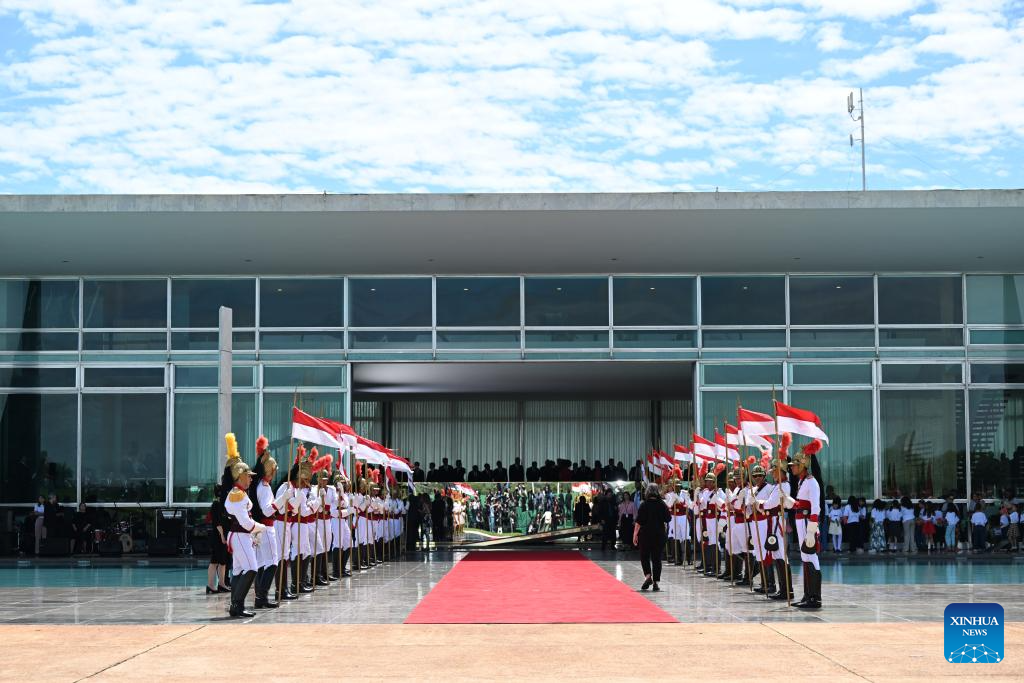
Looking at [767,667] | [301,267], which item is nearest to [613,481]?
[301,267]

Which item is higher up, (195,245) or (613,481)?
(195,245)

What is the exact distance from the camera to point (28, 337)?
2995 centimetres

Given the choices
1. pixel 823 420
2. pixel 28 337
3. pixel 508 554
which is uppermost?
pixel 28 337

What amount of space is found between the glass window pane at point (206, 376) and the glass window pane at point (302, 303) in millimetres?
1168

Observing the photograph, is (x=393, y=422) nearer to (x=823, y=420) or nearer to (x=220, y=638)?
(x=823, y=420)

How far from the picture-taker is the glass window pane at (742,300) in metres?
29.6

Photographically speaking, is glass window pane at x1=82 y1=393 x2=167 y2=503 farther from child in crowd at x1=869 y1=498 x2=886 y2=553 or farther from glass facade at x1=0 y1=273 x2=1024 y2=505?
child in crowd at x1=869 y1=498 x2=886 y2=553

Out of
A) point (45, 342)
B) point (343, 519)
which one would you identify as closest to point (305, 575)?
point (343, 519)

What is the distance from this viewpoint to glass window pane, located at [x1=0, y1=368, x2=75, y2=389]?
97.6 ft

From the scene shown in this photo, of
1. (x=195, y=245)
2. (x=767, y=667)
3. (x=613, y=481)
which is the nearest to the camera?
(x=767, y=667)

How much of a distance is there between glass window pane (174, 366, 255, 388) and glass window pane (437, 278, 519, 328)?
4413mm

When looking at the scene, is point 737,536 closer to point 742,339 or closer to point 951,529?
point 742,339

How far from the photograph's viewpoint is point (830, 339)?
2956 centimetres

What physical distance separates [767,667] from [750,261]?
19013 millimetres
